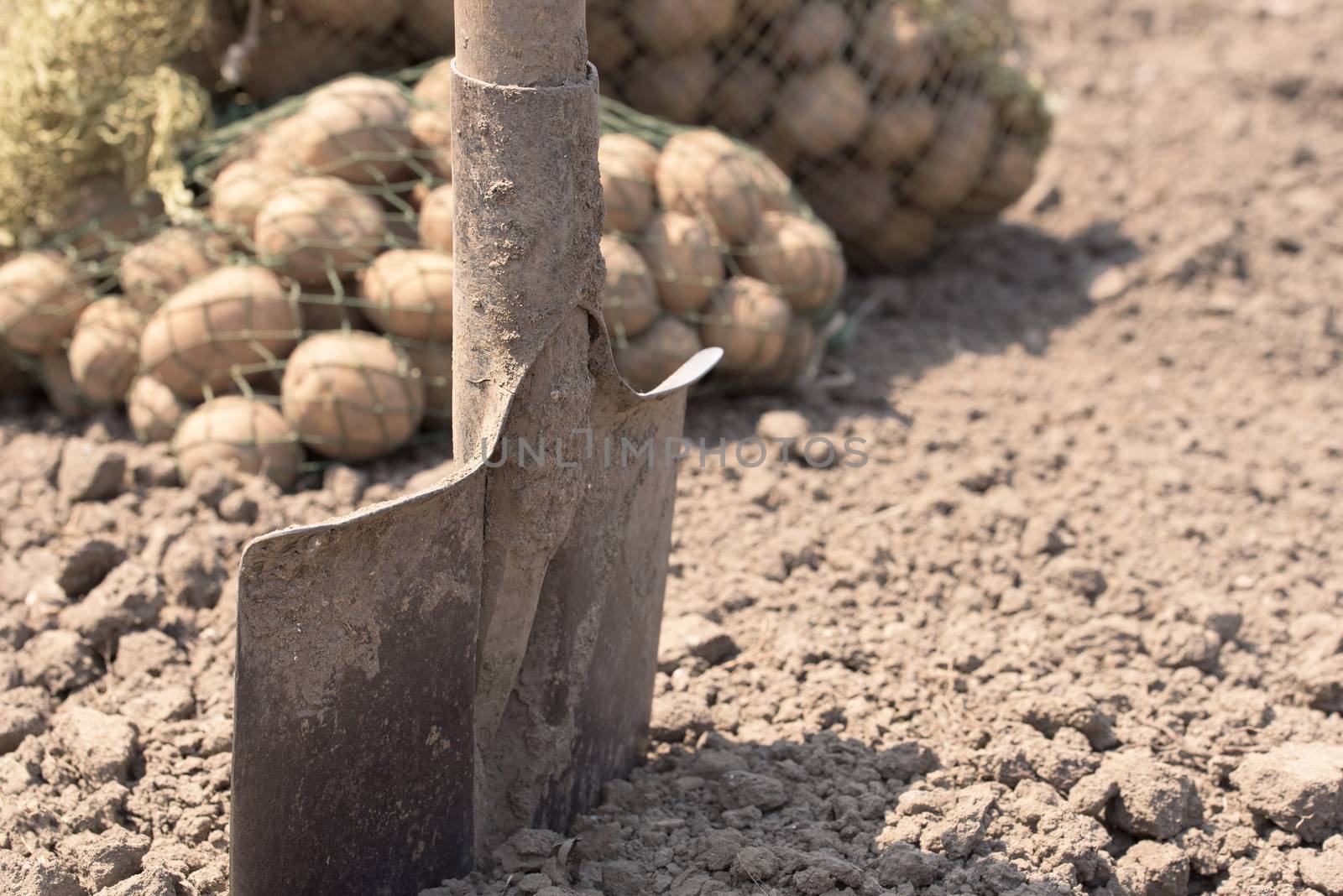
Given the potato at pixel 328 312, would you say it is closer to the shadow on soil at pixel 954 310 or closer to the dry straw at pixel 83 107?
the dry straw at pixel 83 107

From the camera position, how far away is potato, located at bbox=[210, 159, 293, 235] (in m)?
3.46

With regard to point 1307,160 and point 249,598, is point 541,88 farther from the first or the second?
point 1307,160

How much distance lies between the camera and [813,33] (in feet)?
13.8

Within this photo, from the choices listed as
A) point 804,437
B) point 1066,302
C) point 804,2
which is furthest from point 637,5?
point 1066,302

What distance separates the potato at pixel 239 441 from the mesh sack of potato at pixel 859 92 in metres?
1.55

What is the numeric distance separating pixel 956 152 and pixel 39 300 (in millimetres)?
2787

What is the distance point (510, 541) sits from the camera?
6.95 feet

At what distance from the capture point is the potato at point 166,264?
3477mm

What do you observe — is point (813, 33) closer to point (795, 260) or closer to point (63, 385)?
point (795, 260)

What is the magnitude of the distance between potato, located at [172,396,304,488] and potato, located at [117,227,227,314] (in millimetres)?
353

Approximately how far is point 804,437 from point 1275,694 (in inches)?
51.8

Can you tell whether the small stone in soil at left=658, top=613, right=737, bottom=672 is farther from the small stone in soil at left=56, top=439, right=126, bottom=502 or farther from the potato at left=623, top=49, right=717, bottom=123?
the potato at left=623, top=49, right=717, bottom=123

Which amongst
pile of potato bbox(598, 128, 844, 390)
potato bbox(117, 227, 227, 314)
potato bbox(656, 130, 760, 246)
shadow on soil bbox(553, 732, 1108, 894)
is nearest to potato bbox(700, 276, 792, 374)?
pile of potato bbox(598, 128, 844, 390)

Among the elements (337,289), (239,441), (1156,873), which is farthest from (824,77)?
(1156,873)
